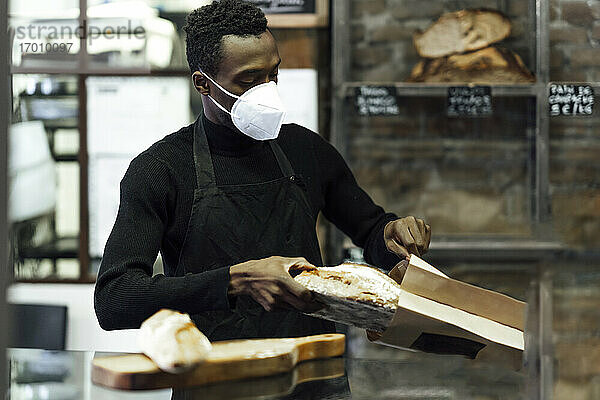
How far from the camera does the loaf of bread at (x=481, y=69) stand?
2.51 m

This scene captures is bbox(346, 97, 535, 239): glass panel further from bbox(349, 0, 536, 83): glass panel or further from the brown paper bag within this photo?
the brown paper bag

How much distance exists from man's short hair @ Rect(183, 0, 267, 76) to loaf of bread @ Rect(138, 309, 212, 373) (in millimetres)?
590

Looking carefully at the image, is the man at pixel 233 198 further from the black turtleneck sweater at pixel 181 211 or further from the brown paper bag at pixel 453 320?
the brown paper bag at pixel 453 320

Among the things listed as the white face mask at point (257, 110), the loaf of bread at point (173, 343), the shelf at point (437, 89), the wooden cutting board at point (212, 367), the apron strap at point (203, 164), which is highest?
the shelf at point (437, 89)

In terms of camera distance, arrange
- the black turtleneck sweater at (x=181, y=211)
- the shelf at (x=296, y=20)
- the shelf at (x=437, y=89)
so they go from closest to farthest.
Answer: the black turtleneck sweater at (x=181, y=211) < the shelf at (x=437, y=89) < the shelf at (x=296, y=20)

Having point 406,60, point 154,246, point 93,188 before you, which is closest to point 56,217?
point 93,188

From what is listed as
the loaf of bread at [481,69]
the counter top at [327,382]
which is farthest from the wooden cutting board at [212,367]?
the loaf of bread at [481,69]

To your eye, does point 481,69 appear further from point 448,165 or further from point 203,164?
point 203,164

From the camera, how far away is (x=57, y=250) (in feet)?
9.07

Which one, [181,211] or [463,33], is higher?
[463,33]

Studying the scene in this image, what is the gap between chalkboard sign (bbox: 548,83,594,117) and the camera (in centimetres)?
257

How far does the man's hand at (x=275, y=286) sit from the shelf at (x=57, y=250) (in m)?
1.80

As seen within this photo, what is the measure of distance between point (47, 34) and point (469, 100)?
1550 millimetres

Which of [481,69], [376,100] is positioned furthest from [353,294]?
[481,69]
